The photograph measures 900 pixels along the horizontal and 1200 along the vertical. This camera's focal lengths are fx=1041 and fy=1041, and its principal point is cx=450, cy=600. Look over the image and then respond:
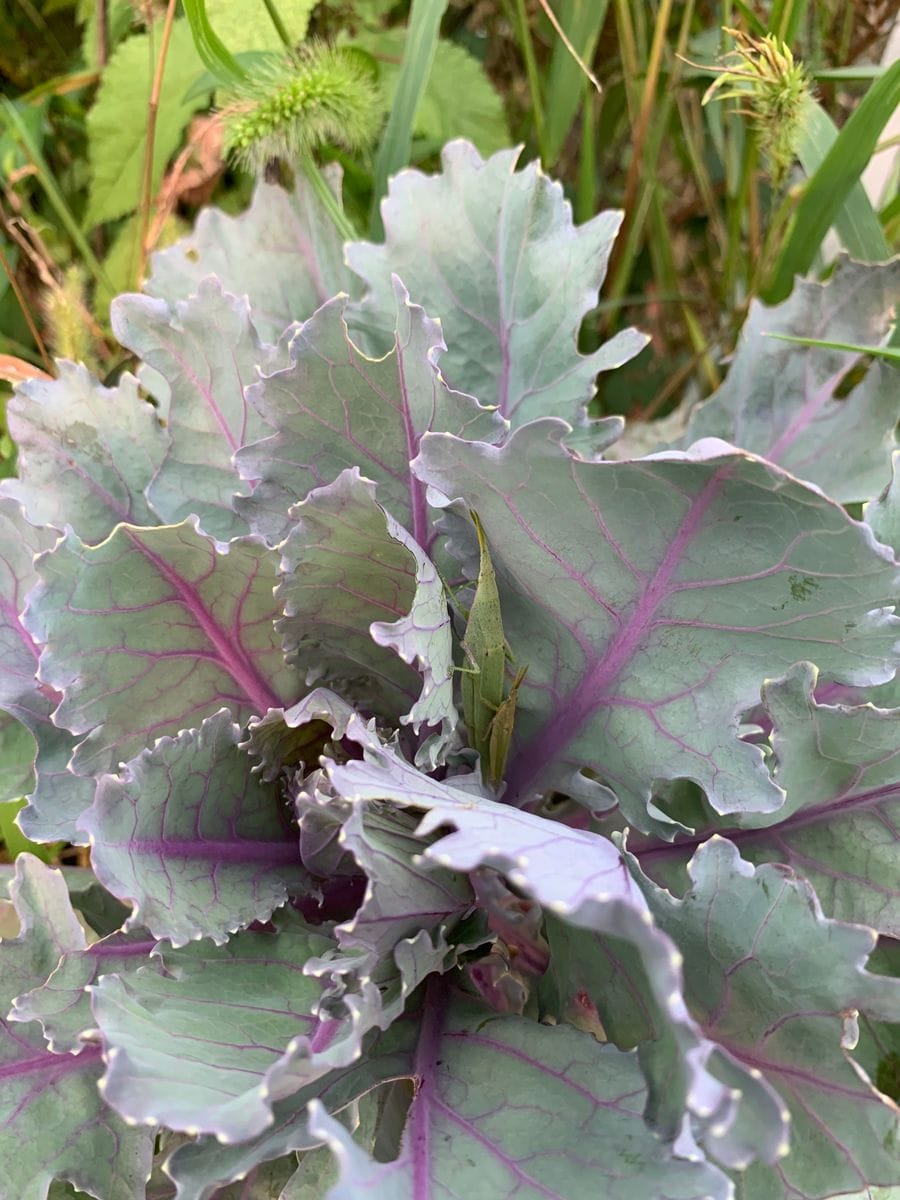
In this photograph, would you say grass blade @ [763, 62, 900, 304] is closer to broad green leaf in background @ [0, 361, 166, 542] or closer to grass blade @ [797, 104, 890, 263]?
grass blade @ [797, 104, 890, 263]

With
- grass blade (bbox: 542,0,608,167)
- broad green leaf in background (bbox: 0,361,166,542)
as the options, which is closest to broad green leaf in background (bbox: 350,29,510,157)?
grass blade (bbox: 542,0,608,167)

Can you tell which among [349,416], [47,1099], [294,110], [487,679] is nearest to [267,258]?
[294,110]

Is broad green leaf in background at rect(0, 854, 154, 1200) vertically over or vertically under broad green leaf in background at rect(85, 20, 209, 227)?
under

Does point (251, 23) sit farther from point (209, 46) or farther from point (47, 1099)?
point (47, 1099)

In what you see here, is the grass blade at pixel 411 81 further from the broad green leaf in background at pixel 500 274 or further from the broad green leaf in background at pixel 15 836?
the broad green leaf in background at pixel 15 836

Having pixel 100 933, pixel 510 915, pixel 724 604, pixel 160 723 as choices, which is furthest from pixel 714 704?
pixel 100 933

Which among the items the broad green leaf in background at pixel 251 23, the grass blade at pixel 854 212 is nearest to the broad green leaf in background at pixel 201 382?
the broad green leaf in background at pixel 251 23
